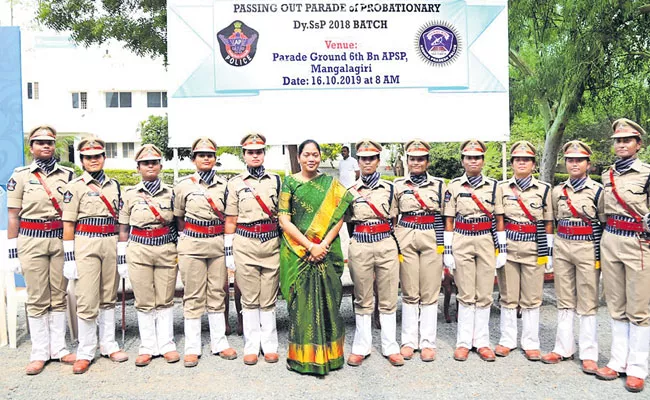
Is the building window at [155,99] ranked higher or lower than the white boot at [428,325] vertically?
higher

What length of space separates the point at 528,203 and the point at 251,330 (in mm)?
2800

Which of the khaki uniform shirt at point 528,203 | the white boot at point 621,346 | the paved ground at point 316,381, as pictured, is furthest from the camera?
the khaki uniform shirt at point 528,203

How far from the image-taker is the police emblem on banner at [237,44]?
6902mm

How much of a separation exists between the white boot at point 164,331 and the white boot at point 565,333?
3534mm

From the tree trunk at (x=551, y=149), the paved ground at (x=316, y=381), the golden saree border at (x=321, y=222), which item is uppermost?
the tree trunk at (x=551, y=149)

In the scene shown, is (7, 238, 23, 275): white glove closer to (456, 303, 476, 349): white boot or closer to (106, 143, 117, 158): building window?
(456, 303, 476, 349): white boot

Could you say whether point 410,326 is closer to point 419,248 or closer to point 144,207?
point 419,248

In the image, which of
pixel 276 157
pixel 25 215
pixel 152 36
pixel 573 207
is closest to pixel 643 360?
pixel 573 207

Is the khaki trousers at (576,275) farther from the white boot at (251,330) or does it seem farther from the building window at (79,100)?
the building window at (79,100)

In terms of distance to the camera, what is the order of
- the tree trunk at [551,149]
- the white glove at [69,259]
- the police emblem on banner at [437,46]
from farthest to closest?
the tree trunk at [551,149], the police emblem on banner at [437,46], the white glove at [69,259]

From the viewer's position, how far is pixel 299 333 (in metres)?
4.79

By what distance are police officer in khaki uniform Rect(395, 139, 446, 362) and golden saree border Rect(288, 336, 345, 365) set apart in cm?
69

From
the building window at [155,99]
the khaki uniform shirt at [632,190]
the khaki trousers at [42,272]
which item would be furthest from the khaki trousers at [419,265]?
the building window at [155,99]

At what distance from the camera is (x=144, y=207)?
196 inches
